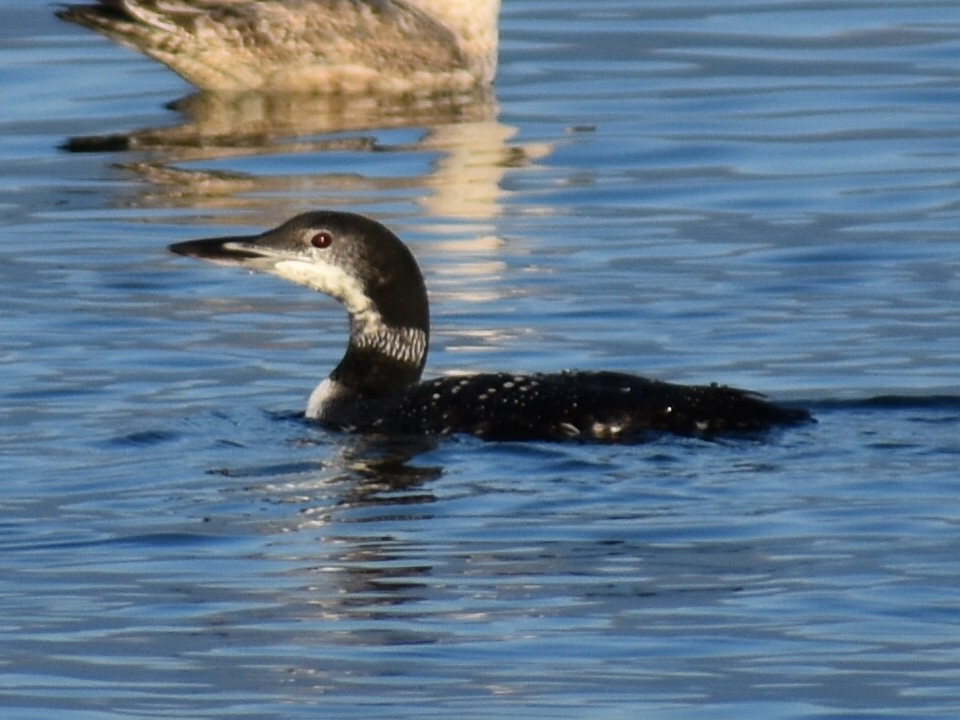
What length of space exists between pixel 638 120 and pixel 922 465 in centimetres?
815

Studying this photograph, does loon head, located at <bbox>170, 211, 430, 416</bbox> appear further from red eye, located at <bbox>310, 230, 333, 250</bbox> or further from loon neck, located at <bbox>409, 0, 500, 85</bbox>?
loon neck, located at <bbox>409, 0, 500, 85</bbox>

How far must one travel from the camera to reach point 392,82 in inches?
686

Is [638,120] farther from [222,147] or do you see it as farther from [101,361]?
[101,361]

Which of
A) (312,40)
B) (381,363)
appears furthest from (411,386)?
(312,40)

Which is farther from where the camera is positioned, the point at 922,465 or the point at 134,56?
the point at 134,56

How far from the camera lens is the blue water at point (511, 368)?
7.07 meters

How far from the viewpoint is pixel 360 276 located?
33.9ft

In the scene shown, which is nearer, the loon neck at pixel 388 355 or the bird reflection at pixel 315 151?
the loon neck at pixel 388 355

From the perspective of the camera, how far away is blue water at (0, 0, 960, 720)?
7066 mm

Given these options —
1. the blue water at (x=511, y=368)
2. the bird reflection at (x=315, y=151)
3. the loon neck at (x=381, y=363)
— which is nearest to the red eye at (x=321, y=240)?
the loon neck at (x=381, y=363)

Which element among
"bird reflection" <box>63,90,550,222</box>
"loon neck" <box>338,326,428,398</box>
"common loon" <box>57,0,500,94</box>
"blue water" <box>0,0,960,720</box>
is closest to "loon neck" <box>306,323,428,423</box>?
"loon neck" <box>338,326,428,398</box>

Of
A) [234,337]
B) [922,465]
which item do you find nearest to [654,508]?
[922,465]

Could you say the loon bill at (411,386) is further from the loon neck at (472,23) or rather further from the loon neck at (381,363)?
the loon neck at (472,23)

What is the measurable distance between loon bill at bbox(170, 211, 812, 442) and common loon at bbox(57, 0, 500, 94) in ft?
22.3
